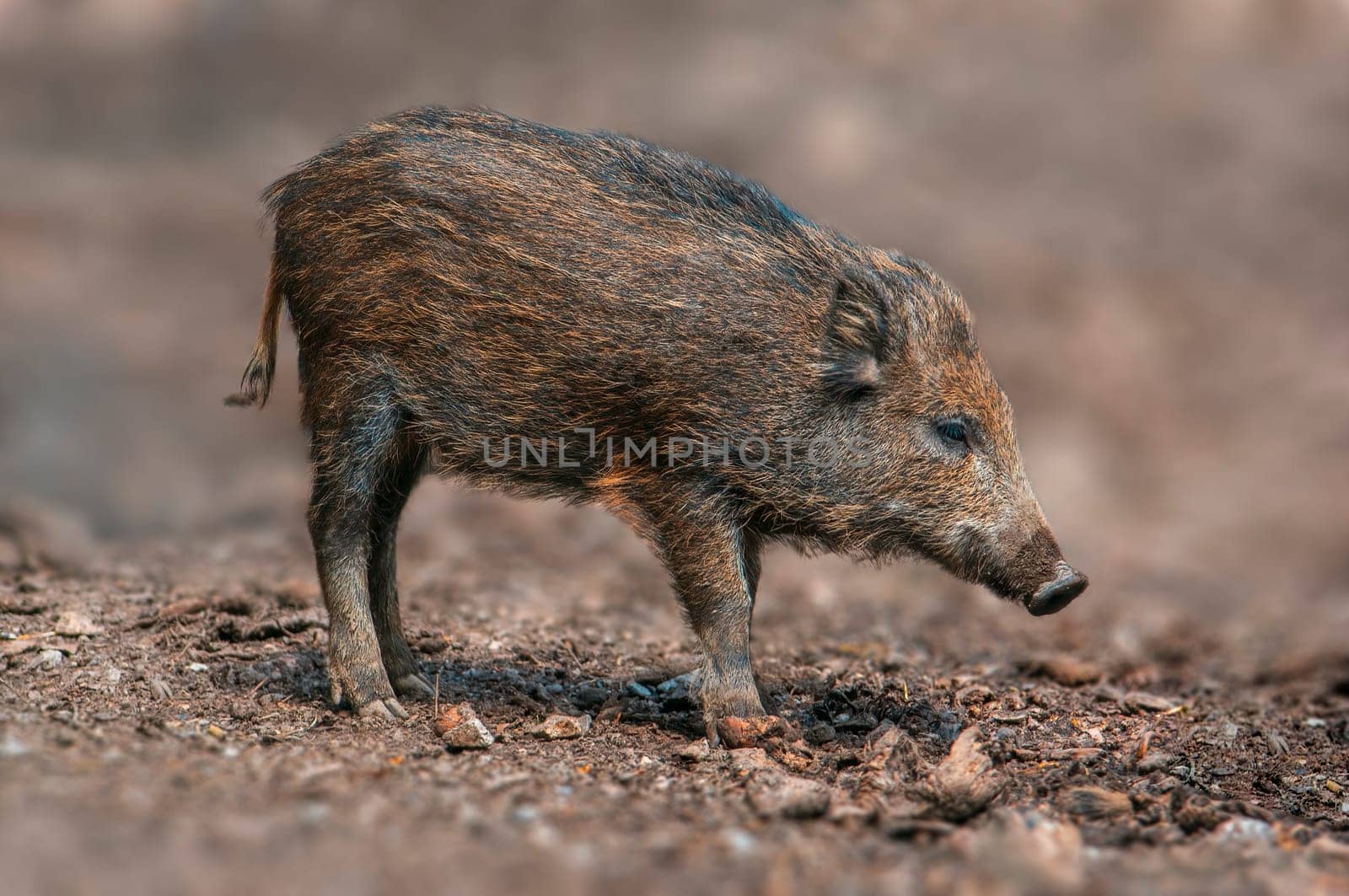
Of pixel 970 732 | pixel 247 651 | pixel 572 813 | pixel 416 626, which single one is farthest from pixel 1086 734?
pixel 247 651

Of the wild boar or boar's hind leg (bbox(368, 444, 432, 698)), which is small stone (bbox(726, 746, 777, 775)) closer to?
the wild boar

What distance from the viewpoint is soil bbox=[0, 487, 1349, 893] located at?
2.96 metres

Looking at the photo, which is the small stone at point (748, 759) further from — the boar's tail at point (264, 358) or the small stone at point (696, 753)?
the boar's tail at point (264, 358)

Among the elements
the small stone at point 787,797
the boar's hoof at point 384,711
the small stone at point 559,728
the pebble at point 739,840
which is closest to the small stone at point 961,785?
the small stone at point 787,797

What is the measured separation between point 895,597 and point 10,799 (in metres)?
7.11

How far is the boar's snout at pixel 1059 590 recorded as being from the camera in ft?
15.2

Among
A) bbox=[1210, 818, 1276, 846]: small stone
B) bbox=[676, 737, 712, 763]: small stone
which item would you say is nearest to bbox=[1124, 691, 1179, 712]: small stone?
bbox=[1210, 818, 1276, 846]: small stone

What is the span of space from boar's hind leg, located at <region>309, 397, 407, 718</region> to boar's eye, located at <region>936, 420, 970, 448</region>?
218 centimetres

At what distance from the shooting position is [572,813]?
141 inches

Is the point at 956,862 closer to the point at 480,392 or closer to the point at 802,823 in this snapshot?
the point at 802,823

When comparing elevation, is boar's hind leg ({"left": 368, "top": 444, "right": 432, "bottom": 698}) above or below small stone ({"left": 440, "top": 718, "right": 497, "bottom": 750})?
above

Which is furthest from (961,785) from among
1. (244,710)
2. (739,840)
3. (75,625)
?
(75,625)

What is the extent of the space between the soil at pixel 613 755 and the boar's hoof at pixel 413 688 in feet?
0.41

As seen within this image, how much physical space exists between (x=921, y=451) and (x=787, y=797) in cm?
155
